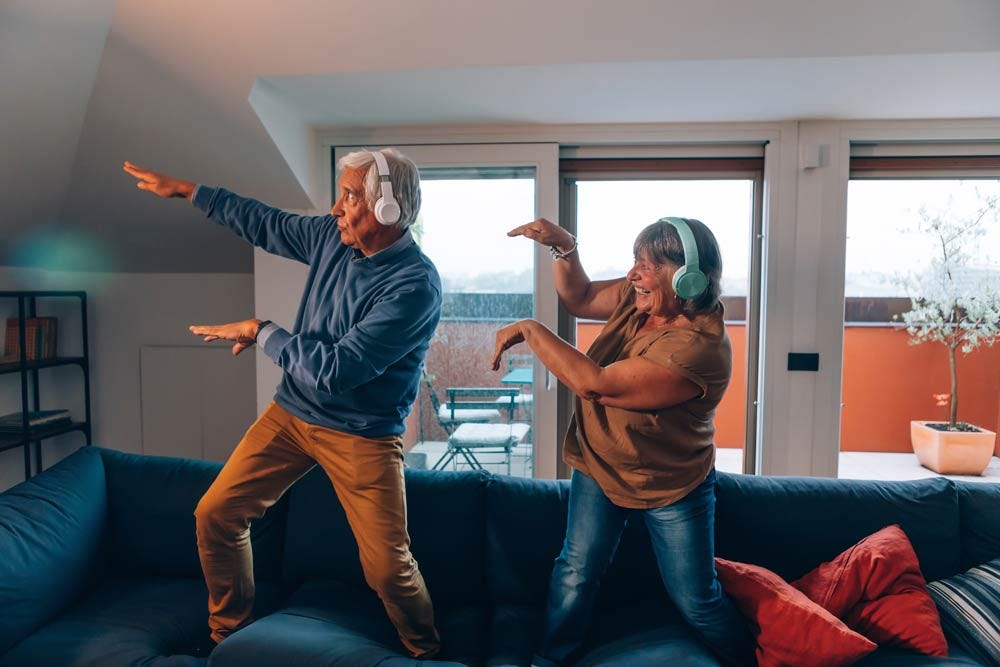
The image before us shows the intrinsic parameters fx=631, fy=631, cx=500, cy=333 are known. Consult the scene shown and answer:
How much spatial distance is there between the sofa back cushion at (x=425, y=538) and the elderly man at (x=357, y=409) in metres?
0.25

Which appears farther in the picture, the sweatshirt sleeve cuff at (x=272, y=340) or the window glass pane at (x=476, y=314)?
the window glass pane at (x=476, y=314)

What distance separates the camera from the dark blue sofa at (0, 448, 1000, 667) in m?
1.69

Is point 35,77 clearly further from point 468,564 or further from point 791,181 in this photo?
point 791,181

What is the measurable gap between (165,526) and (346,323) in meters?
1.03

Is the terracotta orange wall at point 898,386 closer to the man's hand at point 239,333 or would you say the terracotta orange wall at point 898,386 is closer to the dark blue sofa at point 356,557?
the dark blue sofa at point 356,557

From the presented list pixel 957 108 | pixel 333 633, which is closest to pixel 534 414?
pixel 333 633

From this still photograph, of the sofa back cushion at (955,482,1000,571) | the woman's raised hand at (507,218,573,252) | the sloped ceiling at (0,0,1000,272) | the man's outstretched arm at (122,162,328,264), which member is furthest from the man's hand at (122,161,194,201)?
the sofa back cushion at (955,482,1000,571)

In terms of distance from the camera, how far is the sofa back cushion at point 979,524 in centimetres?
189

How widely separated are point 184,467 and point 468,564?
102cm

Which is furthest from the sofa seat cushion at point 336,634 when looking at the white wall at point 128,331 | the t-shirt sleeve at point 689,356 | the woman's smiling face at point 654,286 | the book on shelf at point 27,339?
the book on shelf at point 27,339

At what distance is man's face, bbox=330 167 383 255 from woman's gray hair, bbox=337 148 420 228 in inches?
0.7

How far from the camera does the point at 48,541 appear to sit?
71.8 inches

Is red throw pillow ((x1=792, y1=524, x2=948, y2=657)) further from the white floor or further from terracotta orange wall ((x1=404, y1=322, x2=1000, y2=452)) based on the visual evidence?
terracotta orange wall ((x1=404, y1=322, x2=1000, y2=452))

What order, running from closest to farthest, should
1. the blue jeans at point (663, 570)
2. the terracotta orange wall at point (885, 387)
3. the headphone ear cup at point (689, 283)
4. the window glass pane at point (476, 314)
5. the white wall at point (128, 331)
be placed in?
the headphone ear cup at point (689, 283) → the blue jeans at point (663, 570) → the window glass pane at point (476, 314) → the white wall at point (128, 331) → the terracotta orange wall at point (885, 387)
